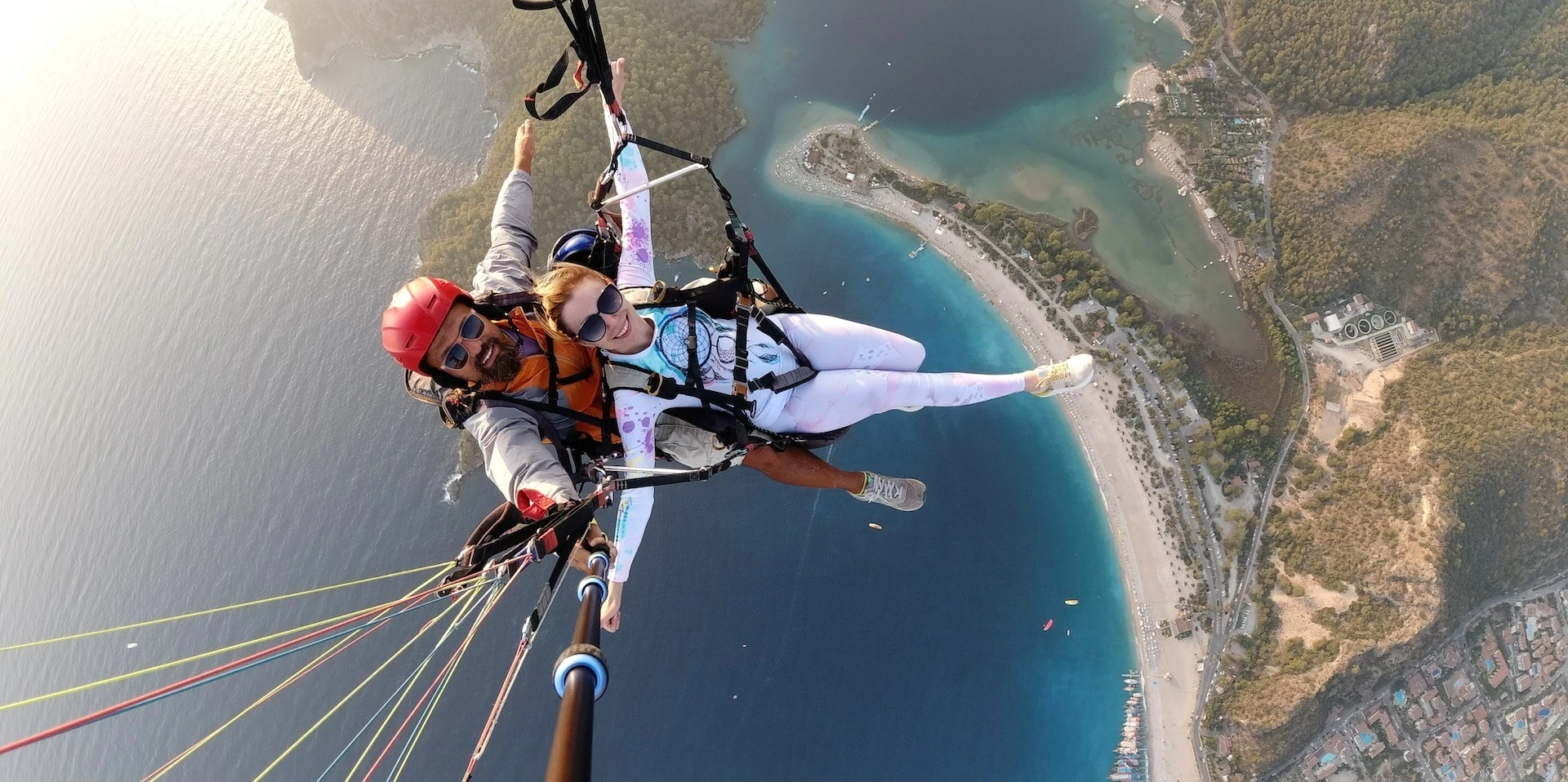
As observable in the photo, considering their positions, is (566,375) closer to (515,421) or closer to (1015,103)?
(515,421)

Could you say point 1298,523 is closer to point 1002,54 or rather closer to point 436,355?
point 1002,54

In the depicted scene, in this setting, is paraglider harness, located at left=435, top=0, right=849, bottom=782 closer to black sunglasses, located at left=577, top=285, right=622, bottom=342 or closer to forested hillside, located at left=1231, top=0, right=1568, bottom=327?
black sunglasses, located at left=577, top=285, right=622, bottom=342

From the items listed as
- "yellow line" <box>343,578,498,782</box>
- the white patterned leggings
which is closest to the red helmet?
the white patterned leggings

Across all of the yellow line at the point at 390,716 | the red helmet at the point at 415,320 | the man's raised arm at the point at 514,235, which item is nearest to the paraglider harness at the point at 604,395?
the man's raised arm at the point at 514,235

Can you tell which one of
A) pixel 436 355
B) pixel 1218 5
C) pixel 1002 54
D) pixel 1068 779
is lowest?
pixel 1068 779

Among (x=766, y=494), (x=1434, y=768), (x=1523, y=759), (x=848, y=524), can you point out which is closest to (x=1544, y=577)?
(x=1523, y=759)

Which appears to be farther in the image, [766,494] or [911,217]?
[911,217]
